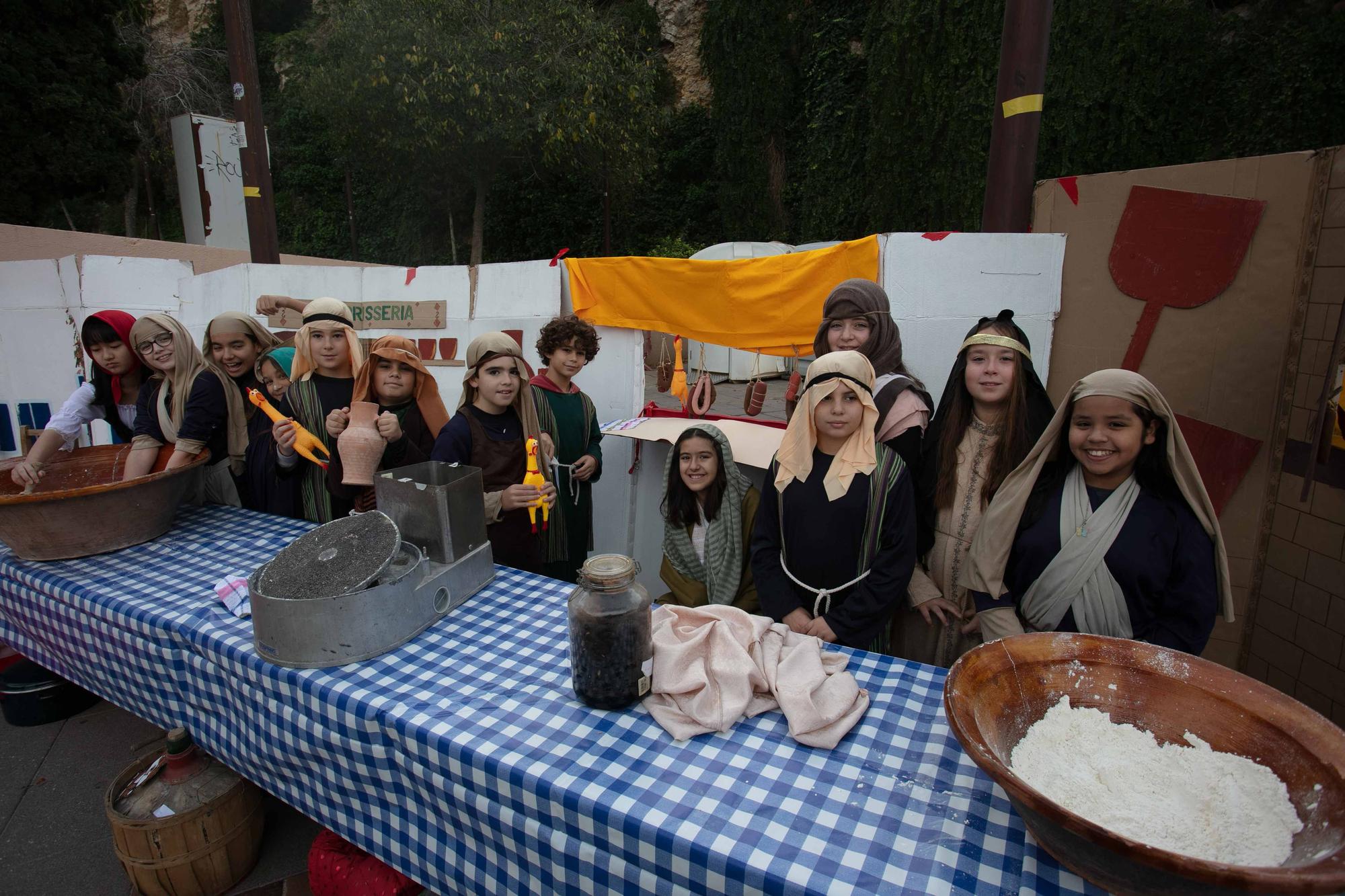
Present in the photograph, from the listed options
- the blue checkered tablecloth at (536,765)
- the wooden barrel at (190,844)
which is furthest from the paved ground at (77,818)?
the blue checkered tablecloth at (536,765)

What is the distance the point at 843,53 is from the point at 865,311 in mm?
16157

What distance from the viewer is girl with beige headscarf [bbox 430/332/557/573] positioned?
2.65 metres

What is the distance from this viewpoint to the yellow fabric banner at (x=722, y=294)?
365 cm

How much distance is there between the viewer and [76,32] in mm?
10766

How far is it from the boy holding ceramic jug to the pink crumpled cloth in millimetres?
1464

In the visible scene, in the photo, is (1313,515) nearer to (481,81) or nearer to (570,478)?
(570,478)

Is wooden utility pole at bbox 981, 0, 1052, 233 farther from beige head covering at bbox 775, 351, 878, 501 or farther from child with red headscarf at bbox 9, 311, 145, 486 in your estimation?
child with red headscarf at bbox 9, 311, 145, 486

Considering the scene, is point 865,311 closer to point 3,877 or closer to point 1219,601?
point 1219,601

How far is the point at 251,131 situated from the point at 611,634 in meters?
6.18

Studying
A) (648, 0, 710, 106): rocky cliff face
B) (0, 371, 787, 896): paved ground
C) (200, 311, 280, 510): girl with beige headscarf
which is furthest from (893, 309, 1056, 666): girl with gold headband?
(648, 0, 710, 106): rocky cliff face

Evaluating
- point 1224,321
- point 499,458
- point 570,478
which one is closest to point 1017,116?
point 1224,321

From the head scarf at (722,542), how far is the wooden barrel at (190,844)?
66.6 inches

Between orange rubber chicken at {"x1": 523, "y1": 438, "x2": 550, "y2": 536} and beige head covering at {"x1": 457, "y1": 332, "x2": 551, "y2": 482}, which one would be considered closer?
orange rubber chicken at {"x1": 523, "y1": 438, "x2": 550, "y2": 536}

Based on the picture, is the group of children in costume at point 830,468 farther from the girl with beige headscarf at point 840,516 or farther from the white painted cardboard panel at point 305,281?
the white painted cardboard panel at point 305,281
